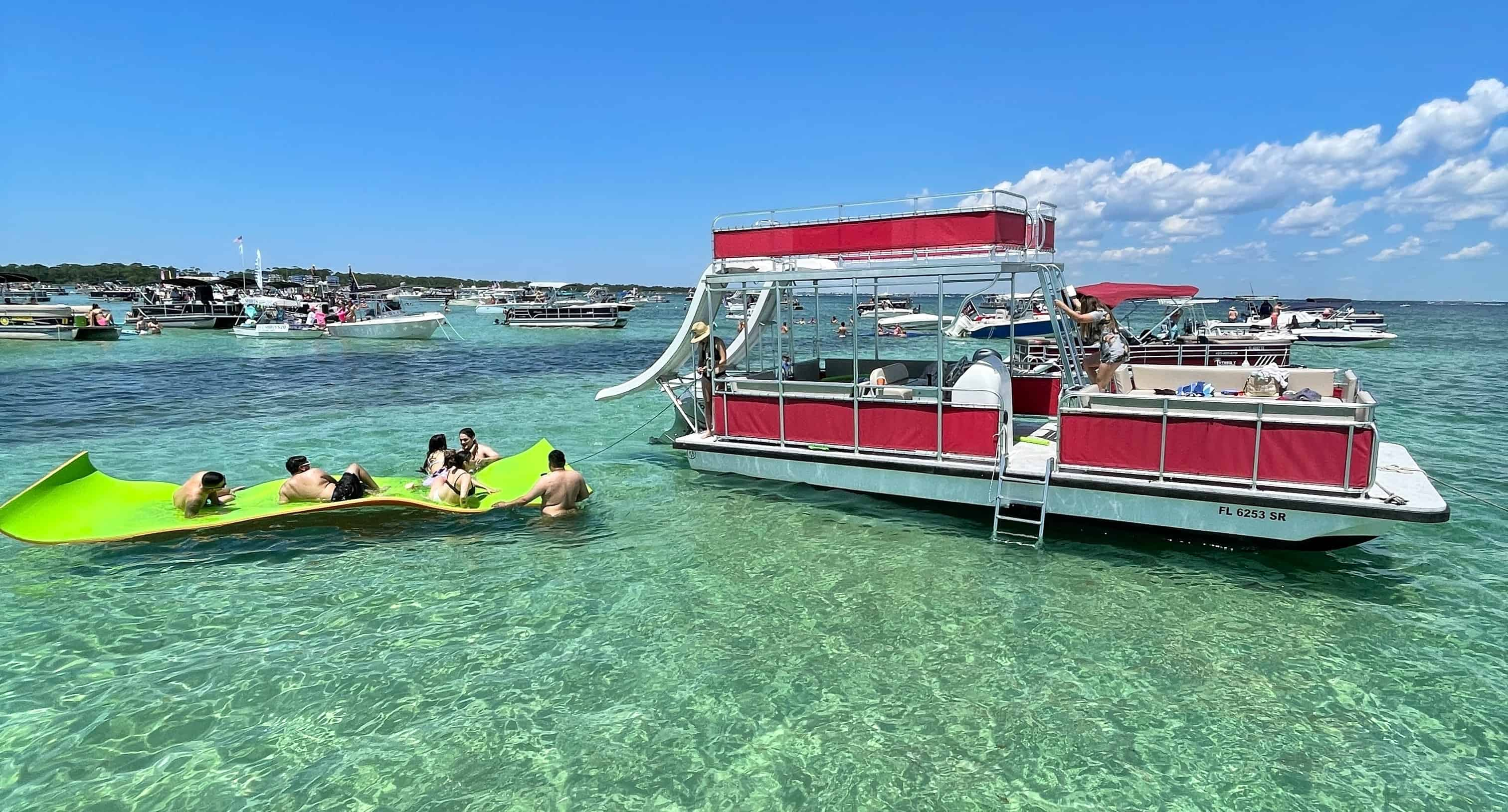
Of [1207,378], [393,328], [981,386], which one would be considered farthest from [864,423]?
[393,328]

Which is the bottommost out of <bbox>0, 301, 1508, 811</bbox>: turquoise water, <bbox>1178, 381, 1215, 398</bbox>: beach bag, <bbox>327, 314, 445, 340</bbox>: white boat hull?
<bbox>0, 301, 1508, 811</bbox>: turquoise water

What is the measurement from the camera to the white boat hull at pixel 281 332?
2248 inches

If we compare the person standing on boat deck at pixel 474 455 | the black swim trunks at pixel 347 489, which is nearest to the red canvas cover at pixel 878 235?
the person standing on boat deck at pixel 474 455

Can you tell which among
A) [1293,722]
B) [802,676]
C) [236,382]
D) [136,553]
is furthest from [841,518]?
[236,382]

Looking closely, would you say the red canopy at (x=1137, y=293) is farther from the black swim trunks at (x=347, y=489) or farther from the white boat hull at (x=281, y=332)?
the white boat hull at (x=281, y=332)

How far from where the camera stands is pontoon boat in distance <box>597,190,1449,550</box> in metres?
8.67

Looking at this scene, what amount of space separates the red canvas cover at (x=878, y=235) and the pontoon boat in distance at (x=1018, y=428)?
2cm

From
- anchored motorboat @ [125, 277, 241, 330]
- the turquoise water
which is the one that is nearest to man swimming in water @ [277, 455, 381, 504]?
the turquoise water

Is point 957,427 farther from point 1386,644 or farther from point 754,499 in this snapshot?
point 1386,644

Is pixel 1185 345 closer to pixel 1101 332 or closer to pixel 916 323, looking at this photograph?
pixel 1101 332

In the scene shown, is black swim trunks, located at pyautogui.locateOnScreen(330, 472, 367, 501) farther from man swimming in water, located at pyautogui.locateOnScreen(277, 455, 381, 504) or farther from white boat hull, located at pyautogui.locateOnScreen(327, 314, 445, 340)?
white boat hull, located at pyautogui.locateOnScreen(327, 314, 445, 340)

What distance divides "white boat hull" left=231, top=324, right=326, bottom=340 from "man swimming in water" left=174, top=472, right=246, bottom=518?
171ft

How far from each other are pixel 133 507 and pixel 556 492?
619 cm

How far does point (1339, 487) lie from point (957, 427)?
14.1 feet
